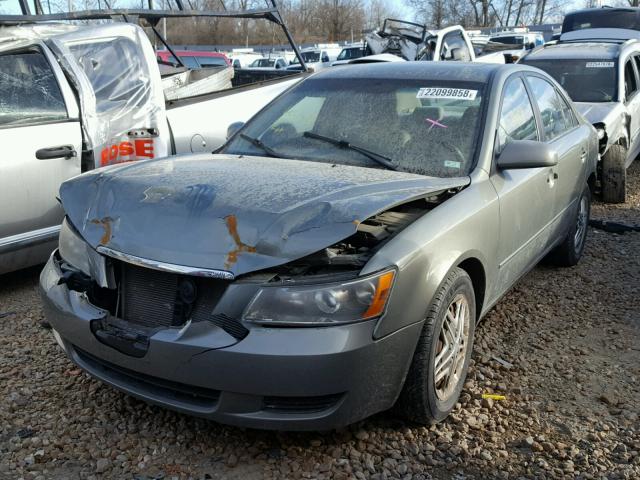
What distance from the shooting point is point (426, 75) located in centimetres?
388

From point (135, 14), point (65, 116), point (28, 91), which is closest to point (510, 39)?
point (135, 14)

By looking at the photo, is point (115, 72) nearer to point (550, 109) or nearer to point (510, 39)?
point (550, 109)

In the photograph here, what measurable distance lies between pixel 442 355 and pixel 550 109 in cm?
239

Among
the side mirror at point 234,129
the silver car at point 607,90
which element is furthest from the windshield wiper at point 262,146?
the silver car at point 607,90

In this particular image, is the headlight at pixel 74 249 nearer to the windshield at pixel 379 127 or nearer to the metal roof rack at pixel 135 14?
the windshield at pixel 379 127

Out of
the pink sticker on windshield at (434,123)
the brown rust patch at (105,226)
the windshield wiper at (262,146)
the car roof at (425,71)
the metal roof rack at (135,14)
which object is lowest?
the brown rust patch at (105,226)

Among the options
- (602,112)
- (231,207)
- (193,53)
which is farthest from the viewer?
(193,53)

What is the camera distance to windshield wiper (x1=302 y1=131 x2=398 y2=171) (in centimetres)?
343

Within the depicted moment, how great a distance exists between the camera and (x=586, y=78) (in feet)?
26.7

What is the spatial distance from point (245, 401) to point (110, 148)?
10.1 feet

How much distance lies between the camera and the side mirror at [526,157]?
11.2 feet

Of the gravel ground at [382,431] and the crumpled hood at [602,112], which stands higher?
the crumpled hood at [602,112]

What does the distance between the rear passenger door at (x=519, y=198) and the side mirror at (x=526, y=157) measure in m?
0.09

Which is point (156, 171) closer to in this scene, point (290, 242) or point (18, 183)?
point (290, 242)
